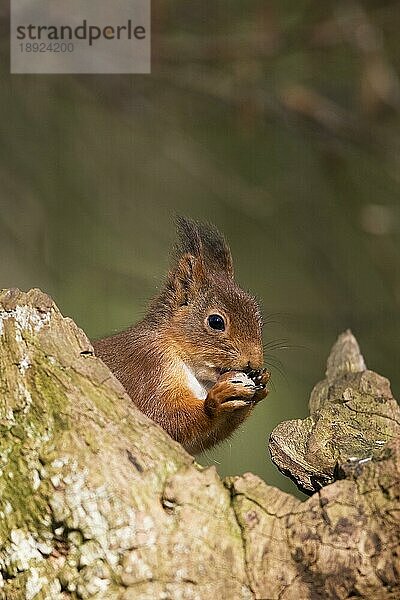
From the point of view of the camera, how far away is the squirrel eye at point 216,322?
2.30 meters

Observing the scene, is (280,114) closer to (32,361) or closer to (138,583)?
(32,361)

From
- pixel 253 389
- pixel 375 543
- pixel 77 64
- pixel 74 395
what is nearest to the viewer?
pixel 375 543

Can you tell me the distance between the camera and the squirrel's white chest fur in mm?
2246

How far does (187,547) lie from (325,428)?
0.57 meters

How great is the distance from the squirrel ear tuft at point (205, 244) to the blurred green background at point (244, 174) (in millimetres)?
553

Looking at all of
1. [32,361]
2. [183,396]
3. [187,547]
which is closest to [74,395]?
[32,361]

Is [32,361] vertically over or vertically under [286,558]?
over

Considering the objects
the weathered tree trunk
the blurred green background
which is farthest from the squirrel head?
the weathered tree trunk

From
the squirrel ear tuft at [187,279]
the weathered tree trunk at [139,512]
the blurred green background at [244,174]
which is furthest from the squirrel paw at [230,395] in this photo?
the blurred green background at [244,174]

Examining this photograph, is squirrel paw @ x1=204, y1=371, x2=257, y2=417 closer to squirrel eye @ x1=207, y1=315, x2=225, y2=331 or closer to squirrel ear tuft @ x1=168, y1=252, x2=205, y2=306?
squirrel eye @ x1=207, y1=315, x2=225, y2=331

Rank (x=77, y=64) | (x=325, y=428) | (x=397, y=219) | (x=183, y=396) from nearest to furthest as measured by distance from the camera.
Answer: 1. (x=325, y=428)
2. (x=183, y=396)
3. (x=77, y=64)
4. (x=397, y=219)

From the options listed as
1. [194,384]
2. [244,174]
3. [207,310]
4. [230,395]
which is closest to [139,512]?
[230,395]

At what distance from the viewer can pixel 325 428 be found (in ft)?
6.03

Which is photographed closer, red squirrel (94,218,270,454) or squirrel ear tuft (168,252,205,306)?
red squirrel (94,218,270,454)
